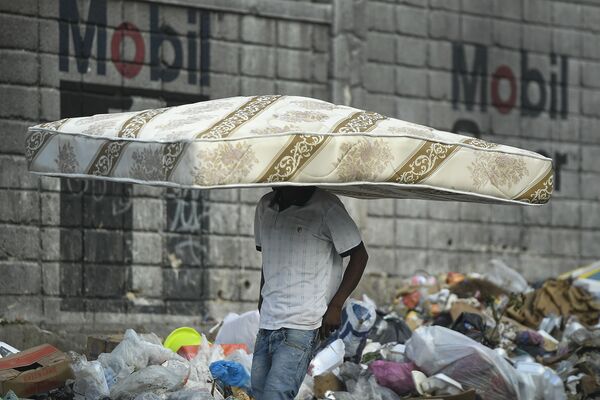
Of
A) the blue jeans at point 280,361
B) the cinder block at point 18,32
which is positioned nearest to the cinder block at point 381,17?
the cinder block at point 18,32

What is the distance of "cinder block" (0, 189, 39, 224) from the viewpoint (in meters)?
10.6

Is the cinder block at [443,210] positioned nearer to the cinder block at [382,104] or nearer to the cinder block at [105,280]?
the cinder block at [382,104]

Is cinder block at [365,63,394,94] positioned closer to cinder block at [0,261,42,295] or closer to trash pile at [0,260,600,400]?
trash pile at [0,260,600,400]

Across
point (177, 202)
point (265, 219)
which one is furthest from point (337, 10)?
point (265, 219)

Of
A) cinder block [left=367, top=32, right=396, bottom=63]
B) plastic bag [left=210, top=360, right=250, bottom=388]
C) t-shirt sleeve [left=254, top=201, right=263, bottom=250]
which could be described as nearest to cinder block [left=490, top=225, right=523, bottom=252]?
cinder block [left=367, top=32, right=396, bottom=63]

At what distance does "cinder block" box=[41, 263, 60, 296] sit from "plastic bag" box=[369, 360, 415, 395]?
335cm

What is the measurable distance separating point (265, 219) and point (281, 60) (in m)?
5.98

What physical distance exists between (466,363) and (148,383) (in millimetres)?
2257

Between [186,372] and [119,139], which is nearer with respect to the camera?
[119,139]

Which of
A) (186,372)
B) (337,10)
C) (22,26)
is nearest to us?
(186,372)

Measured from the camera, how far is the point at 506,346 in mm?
9922

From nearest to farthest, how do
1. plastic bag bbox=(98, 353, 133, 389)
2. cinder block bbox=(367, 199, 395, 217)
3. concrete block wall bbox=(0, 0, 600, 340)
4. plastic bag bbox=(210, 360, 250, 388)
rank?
plastic bag bbox=(98, 353, 133, 389), plastic bag bbox=(210, 360, 250, 388), concrete block wall bbox=(0, 0, 600, 340), cinder block bbox=(367, 199, 395, 217)

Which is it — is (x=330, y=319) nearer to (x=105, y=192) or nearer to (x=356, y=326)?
(x=356, y=326)

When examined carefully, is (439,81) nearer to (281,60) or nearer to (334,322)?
(281,60)
